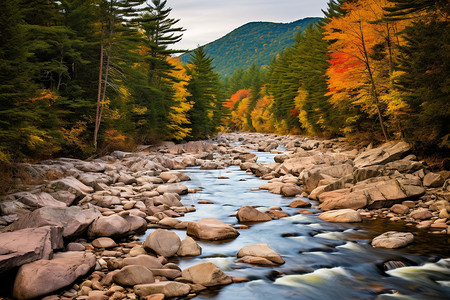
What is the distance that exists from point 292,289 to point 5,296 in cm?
464

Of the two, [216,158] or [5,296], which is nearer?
[5,296]

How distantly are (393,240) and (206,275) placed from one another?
15.3ft

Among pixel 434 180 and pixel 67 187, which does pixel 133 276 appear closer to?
pixel 67 187

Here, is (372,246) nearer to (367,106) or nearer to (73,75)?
(367,106)

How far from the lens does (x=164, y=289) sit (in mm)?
5016

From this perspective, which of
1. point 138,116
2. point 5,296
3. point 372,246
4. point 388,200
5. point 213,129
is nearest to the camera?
point 5,296

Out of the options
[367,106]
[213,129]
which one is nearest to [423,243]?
[367,106]

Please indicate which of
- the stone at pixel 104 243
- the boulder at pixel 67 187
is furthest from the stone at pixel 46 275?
the boulder at pixel 67 187

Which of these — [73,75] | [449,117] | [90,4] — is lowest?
[449,117]

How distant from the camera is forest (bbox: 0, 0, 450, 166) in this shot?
9.98 m

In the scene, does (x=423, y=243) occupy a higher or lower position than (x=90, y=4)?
lower

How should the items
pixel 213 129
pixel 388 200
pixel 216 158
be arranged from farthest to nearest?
pixel 213 129 → pixel 216 158 → pixel 388 200

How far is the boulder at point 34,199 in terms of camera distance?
8336 millimetres

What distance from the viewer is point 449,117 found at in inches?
433
